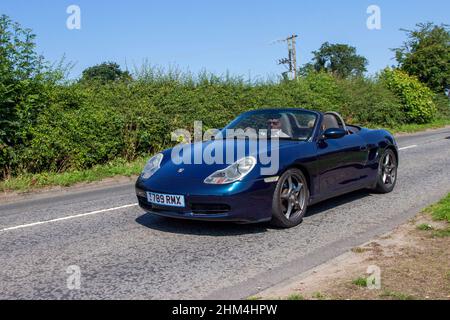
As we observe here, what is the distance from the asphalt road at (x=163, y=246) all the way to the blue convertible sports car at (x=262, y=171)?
0.33m

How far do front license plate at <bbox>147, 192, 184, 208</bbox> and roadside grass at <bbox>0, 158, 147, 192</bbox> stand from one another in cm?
523

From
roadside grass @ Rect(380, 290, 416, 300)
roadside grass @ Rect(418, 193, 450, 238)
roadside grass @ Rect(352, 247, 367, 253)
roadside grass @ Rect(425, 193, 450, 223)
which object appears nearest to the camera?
roadside grass @ Rect(380, 290, 416, 300)

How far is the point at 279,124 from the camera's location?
6.84 m

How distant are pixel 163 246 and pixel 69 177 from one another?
6172mm

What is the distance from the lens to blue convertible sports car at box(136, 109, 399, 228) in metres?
5.56

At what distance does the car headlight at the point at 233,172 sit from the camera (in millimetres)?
5583

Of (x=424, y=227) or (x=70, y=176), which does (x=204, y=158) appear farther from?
(x=70, y=176)

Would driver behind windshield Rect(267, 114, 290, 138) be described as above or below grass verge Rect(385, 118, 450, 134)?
above

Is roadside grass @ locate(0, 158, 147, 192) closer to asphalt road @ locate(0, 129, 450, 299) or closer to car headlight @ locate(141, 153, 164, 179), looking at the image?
asphalt road @ locate(0, 129, 450, 299)

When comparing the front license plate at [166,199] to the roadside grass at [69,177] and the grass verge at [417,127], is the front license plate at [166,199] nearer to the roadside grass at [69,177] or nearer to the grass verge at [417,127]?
the roadside grass at [69,177]

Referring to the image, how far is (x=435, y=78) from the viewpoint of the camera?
1315 inches

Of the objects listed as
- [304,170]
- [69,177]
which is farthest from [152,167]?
[69,177]

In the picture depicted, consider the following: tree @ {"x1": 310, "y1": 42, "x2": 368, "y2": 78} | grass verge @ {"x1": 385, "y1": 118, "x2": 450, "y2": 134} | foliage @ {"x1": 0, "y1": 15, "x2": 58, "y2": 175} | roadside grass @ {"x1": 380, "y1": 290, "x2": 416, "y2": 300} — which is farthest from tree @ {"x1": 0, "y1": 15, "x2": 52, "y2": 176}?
tree @ {"x1": 310, "y1": 42, "x2": 368, "y2": 78}

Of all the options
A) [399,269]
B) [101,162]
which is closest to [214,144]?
[399,269]
